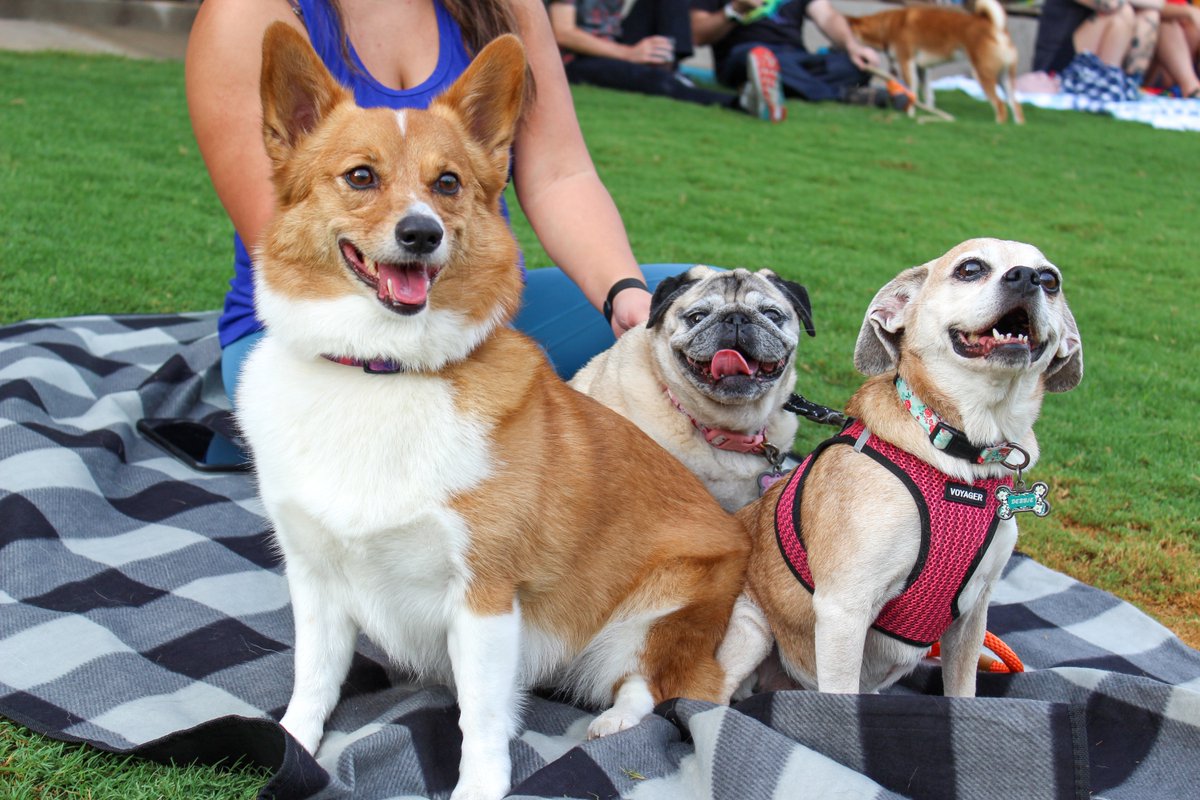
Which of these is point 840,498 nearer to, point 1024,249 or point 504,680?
point 1024,249

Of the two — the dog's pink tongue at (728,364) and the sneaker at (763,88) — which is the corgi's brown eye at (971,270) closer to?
the dog's pink tongue at (728,364)

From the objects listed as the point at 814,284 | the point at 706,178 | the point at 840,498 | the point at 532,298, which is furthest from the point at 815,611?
the point at 706,178

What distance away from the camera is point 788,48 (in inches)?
513

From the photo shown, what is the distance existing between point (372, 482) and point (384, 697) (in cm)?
69

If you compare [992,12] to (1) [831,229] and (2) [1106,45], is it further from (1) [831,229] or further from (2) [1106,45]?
(1) [831,229]

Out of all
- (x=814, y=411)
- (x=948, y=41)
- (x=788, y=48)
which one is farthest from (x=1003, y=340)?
(x=948, y=41)

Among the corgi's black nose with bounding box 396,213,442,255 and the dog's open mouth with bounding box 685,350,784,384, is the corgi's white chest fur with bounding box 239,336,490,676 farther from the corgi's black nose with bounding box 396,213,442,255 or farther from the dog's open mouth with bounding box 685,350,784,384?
the dog's open mouth with bounding box 685,350,784,384

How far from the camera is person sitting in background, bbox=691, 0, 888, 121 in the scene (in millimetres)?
12484

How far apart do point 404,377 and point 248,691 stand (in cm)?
91

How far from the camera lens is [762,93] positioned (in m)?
11.6

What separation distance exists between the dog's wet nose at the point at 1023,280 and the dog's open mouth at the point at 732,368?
1.00 metres

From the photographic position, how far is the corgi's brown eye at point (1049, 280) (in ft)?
7.41

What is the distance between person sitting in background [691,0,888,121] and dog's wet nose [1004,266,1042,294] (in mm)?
10145

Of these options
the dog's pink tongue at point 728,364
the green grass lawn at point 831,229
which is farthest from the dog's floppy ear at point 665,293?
the green grass lawn at point 831,229
